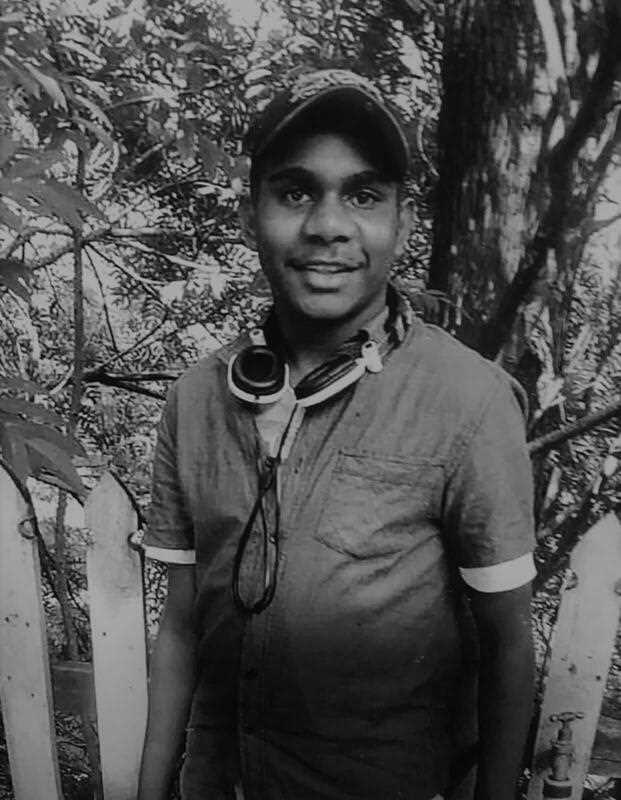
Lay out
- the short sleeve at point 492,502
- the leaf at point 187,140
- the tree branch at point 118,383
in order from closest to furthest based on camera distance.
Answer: the short sleeve at point 492,502 → the leaf at point 187,140 → the tree branch at point 118,383

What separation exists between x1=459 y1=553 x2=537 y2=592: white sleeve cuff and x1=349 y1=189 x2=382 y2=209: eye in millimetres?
584

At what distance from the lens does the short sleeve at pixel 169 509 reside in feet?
4.65

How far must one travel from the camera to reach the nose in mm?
1175

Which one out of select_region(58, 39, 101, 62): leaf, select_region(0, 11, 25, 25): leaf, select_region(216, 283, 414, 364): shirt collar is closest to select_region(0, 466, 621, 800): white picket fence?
select_region(216, 283, 414, 364): shirt collar

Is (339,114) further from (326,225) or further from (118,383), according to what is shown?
(118,383)

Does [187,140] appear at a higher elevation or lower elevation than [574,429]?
higher

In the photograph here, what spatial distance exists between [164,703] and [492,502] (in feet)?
2.58

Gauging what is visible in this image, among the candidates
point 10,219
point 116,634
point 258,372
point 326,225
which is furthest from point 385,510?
point 116,634

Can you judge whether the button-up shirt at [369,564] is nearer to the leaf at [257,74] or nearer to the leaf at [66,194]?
the leaf at [66,194]

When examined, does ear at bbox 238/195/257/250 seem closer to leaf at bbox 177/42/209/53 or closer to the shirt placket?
the shirt placket

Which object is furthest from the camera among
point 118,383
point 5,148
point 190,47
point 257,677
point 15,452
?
point 118,383

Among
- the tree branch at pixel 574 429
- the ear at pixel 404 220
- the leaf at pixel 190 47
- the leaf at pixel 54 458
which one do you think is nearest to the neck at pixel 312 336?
the ear at pixel 404 220

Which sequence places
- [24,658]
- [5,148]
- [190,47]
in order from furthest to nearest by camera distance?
[190,47] < [24,658] < [5,148]

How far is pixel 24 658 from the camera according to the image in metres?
1.87
